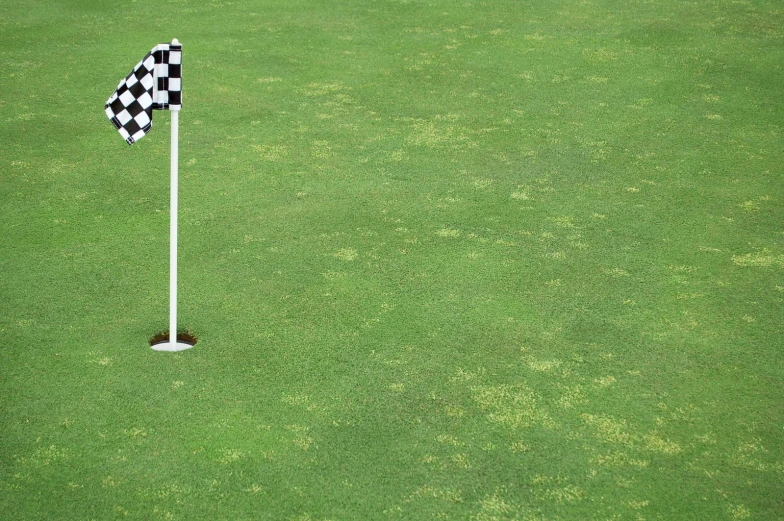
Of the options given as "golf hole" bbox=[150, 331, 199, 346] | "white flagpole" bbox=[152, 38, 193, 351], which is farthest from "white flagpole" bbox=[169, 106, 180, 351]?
"golf hole" bbox=[150, 331, 199, 346]

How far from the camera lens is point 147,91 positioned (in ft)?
10.6

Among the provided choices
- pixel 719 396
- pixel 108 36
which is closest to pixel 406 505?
pixel 719 396

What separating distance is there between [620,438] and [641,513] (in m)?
0.38

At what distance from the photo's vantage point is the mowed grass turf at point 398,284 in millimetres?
2916

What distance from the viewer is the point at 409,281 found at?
4.07m

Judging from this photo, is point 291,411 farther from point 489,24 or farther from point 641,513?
point 489,24

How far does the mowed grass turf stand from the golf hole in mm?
72

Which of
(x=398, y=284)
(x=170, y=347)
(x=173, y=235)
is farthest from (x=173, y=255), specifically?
(x=398, y=284)

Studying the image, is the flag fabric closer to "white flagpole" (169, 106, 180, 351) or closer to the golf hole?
"white flagpole" (169, 106, 180, 351)

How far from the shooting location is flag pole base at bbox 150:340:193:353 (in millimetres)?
3525

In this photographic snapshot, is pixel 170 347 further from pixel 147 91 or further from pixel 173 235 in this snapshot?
pixel 147 91

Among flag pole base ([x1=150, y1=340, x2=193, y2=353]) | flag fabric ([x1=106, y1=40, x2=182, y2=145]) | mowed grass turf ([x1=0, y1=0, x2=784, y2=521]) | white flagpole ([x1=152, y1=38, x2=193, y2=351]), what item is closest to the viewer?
mowed grass turf ([x1=0, y1=0, x2=784, y2=521])

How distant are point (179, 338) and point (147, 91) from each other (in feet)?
3.42

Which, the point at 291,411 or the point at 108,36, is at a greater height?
the point at 108,36
